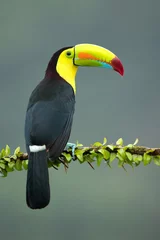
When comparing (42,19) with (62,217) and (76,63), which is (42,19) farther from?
(76,63)

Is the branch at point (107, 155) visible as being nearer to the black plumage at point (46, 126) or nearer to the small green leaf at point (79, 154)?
the small green leaf at point (79, 154)

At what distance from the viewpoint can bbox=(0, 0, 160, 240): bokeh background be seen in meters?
10.8

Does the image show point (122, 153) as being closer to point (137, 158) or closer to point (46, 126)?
point (137, 158)

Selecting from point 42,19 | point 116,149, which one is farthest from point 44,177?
point 42,19

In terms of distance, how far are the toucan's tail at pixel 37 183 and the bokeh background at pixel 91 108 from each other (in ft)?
10.8

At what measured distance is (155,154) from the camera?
344cm

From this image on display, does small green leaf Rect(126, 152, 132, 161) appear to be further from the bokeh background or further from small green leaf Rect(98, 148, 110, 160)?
the bokeh background

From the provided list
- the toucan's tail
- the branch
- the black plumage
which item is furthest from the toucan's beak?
the branch

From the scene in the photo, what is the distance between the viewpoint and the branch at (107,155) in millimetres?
3453

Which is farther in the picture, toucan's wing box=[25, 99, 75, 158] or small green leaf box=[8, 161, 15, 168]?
toucan's wing box=[25, 99, 75, 158]

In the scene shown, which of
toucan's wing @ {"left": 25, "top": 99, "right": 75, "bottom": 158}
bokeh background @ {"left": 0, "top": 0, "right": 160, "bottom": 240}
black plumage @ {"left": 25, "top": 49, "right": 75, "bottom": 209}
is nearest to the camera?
black plumage @ {"left": 25, "top": 49, "right": 75, "bottom": 209}

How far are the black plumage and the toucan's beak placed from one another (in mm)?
145

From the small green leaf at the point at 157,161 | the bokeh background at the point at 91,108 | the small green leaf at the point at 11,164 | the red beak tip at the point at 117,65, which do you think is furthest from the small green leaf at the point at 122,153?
the bokeh background at the point at 91,108

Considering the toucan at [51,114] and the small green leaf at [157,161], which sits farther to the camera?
the toucan at [51,114]
